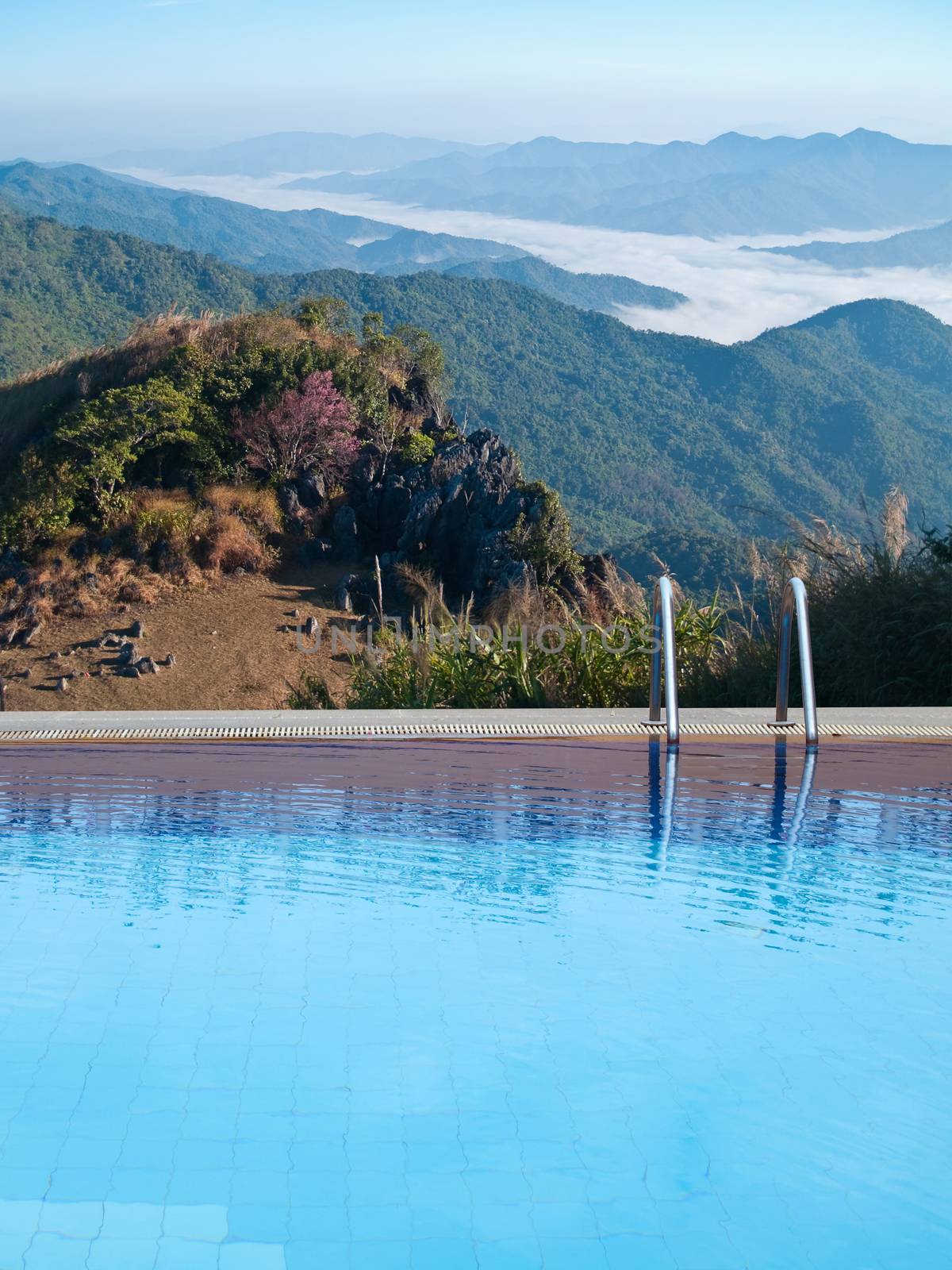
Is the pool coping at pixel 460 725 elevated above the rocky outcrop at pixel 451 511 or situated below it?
below

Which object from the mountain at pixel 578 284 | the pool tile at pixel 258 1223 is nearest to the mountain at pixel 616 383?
the mountain at pixel 578 284

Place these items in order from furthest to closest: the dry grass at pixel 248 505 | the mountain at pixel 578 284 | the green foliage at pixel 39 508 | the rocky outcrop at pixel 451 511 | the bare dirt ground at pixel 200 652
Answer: the mountain at pixel 578 284, the dry grass at pixel 248 505, the rocky outcrop at pixel 451 511, the green foliage at pixel 39 508, the bare dirt ground at pixel 200 652

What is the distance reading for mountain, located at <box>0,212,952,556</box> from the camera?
154 feet

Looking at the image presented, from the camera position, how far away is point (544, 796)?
3471 millimetres

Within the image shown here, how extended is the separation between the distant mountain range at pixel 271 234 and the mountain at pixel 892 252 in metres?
43.7

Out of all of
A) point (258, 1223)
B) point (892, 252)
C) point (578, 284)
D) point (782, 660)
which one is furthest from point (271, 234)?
point (258, 1223)

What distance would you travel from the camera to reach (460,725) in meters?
4.04

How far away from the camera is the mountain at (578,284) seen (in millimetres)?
91688

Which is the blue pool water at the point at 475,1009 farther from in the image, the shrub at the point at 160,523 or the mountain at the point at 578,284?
the mountain at the point at 578,284

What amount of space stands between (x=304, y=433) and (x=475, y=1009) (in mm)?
14956

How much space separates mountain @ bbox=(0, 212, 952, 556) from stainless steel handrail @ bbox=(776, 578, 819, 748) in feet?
129

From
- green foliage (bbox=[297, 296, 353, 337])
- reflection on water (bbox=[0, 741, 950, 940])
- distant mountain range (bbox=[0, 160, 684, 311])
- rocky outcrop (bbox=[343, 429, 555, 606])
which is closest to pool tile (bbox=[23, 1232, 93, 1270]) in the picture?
reflection on water (bbox=[0, 741, 950, 940])

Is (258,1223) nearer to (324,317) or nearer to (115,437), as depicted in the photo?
(115,437)

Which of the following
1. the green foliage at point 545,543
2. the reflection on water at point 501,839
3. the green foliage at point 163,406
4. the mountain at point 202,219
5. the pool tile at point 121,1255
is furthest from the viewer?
the mountain at point 202,219
